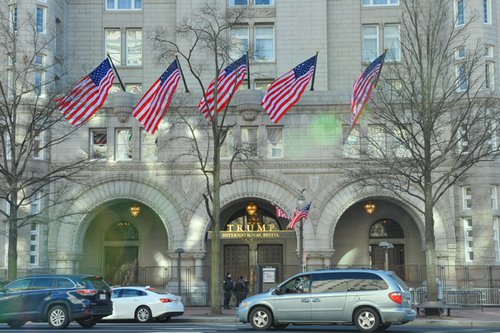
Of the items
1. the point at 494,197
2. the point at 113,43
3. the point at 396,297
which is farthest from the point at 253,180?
the point at 396,297

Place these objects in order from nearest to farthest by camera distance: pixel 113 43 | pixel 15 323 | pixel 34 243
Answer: pixel 15 323 → pixel 34 243 → pixel 113 43

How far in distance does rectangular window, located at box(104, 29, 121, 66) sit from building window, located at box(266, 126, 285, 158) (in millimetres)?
9855

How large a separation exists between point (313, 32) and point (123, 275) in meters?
16.7

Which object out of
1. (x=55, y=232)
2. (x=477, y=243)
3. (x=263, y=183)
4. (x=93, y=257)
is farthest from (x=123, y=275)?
(x=477, y=243)

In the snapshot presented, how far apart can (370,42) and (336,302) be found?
76.7 feet

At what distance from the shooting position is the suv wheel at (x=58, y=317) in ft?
80.4

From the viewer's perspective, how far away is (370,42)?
43.5 m

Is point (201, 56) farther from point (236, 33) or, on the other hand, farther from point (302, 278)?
point (302, 278)

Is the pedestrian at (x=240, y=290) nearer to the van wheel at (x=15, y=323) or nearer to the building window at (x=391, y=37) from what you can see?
the van wheel at (x=15, y=323)

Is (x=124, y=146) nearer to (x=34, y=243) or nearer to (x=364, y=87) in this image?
(x=34, y=243)

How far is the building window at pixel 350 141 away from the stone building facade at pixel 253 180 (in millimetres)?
401

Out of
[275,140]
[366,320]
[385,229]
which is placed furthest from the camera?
[385,229]

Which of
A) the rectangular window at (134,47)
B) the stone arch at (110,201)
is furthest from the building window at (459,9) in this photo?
the rectangular window at (134,47)

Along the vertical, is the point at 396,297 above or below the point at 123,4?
below
